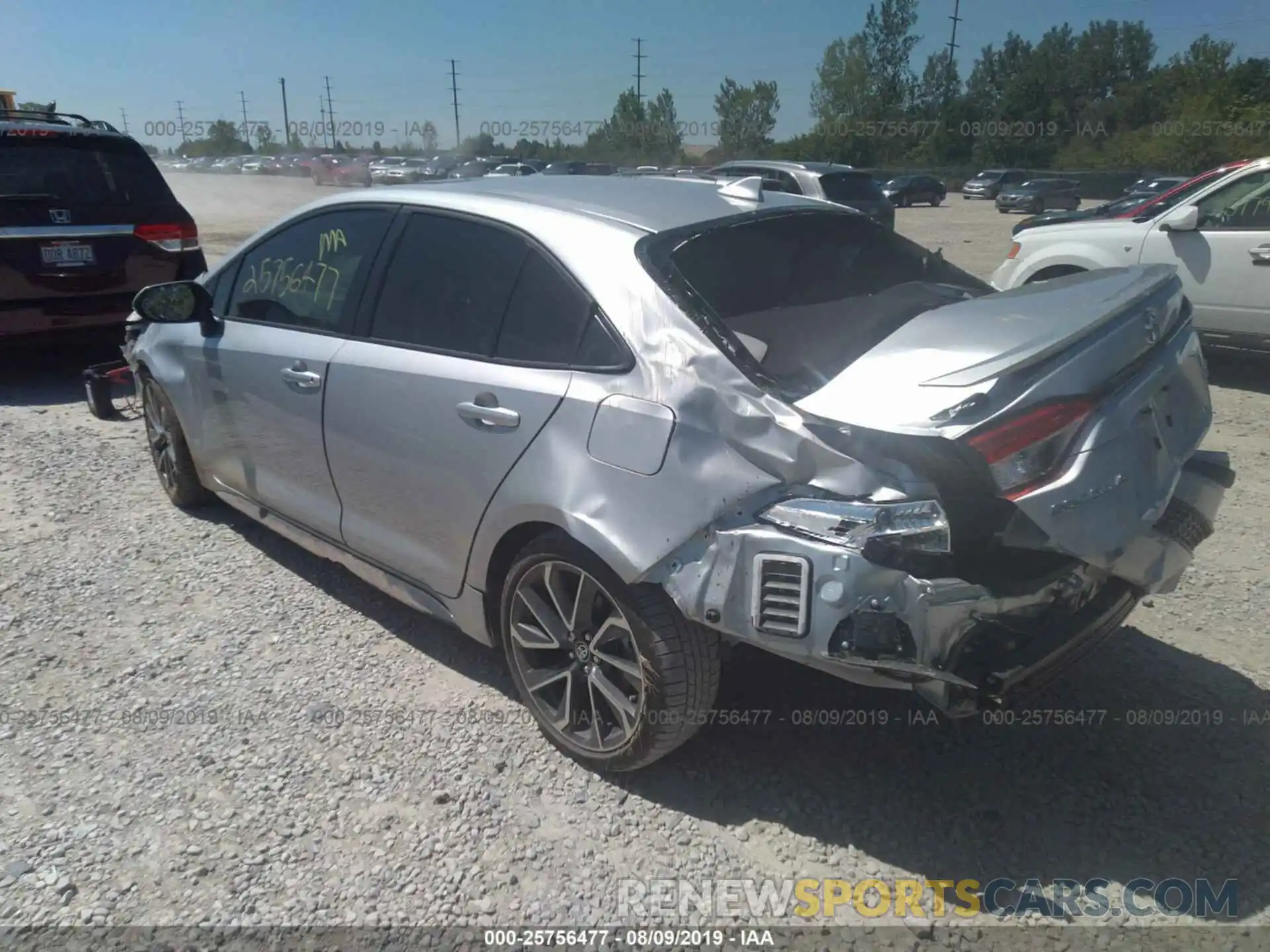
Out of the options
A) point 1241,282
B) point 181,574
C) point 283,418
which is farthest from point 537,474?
point 1241,282

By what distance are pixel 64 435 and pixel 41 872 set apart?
4.61 metres

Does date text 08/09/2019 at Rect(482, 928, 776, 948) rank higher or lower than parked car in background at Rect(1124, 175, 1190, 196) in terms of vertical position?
lower

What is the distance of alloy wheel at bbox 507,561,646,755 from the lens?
271 centimetres

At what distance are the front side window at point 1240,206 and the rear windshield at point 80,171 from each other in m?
8.13

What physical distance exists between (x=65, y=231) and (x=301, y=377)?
4681 mm

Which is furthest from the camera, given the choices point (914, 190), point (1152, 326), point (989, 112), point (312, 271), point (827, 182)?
point (989, 112)

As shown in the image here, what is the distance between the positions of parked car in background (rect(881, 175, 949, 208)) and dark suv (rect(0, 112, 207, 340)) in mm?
34915

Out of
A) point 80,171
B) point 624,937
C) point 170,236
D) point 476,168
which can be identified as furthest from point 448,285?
point 476,168

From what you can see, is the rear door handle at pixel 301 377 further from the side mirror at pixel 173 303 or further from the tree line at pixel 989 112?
the tree line at pixel 989 112

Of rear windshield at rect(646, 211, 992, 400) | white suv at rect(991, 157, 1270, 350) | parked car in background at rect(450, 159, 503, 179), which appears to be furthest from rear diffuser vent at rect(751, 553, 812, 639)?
parked car in background at rect(450, 159, 503, 179)

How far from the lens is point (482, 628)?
3119 mm

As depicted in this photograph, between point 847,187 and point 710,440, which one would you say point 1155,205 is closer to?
point 710,440

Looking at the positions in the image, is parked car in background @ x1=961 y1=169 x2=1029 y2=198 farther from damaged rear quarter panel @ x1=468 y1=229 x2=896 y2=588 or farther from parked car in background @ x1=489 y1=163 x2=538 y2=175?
damaged rear quarter panel @ x1=468 y1=229 x2=896 y2=588

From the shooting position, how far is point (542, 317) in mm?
2842
